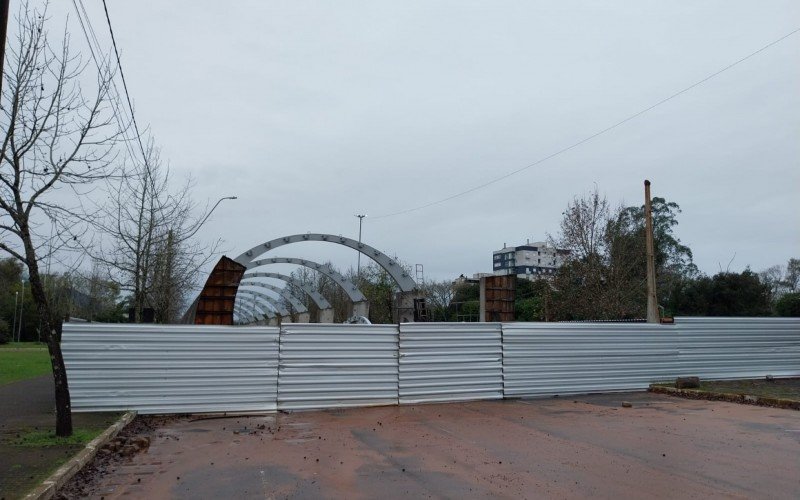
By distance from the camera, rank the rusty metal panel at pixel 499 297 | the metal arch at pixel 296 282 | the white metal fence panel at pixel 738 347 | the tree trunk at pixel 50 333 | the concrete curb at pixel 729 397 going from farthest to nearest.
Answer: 1. the metal arch at pixel 296 282
2. the rusty metal panel at pixel 499 297
3. the white metal fence panel at pixel 738 347
4. the concrete curb at pixel 729 397
5. the tree trunk at pixel 50 333

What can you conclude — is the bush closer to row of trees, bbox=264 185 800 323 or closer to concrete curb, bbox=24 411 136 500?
row of trees, bbox=264 185 800 323

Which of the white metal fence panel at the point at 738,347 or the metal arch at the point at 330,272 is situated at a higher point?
the metal arch at the point at 330,272

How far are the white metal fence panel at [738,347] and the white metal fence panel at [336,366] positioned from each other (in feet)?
28.5

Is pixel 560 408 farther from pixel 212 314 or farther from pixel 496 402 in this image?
pixel 212 314

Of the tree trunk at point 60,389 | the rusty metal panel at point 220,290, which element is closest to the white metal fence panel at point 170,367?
the tree trunk at point 60,389

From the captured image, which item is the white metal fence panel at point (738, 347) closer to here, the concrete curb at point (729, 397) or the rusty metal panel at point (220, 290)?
the concrete curb at point (729, 397)

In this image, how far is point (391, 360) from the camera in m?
15.4

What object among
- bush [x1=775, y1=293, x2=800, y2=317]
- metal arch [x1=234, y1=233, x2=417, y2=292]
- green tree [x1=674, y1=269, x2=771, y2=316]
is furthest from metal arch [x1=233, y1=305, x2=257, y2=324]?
bush [x1=775, y1=293, x2=800, y2=317]

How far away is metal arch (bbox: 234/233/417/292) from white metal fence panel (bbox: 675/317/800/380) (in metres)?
9.27

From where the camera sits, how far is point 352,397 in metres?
15.0

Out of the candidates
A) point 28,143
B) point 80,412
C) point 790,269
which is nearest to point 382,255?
point 80,412

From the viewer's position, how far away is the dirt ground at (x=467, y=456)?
24.2 ft

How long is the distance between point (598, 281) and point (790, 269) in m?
36.0

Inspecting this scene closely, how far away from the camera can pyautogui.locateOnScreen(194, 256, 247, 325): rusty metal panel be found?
71.8 feet
